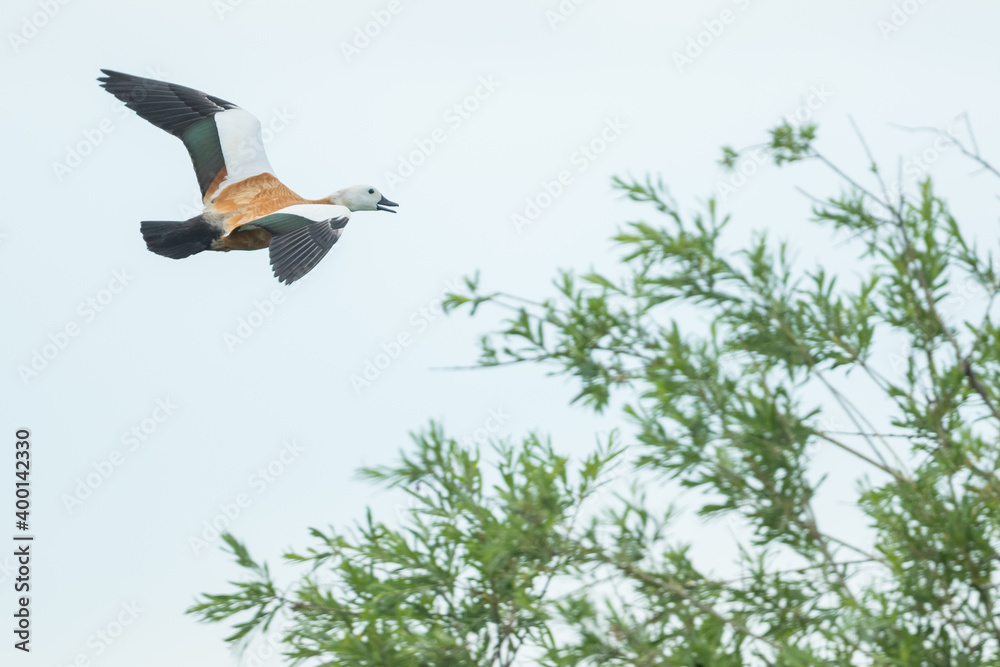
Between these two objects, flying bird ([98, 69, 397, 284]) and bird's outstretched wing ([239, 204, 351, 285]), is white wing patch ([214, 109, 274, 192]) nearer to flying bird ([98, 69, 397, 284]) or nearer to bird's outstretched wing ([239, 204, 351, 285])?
flying bird ([98, 69, 397, 284])

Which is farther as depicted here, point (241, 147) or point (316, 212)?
point (241, 147)

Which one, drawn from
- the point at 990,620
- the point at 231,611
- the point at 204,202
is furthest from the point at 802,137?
the point at 204,202

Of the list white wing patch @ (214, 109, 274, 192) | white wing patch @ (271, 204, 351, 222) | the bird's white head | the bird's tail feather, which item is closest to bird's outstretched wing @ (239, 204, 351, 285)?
white wing patch @ (271, 204, 351, 222)

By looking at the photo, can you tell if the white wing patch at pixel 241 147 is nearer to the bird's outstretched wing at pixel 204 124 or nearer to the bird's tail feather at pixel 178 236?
the bird's outstretched wing at pixel 204 124

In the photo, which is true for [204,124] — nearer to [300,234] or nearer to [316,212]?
[316,212]

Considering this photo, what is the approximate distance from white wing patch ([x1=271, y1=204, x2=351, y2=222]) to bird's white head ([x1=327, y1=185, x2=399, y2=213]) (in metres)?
1.04

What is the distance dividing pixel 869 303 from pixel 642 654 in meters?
1.47

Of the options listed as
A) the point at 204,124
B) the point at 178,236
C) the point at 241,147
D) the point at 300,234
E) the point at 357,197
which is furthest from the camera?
the point at 357,197

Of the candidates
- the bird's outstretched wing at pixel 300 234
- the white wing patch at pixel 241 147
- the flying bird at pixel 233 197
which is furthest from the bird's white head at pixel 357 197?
the bird's outstretched wing at pixel 300 234

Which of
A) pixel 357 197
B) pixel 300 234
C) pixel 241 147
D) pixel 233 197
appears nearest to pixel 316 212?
pixel 300 234

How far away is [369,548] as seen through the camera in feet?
12.2

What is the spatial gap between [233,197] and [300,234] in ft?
3.21

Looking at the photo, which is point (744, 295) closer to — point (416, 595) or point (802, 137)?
point (802, 137)

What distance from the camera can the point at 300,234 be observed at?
536 centimetres
